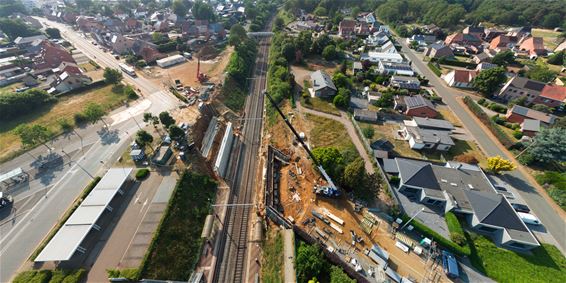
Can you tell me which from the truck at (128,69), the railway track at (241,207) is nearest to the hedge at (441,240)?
the railway track at (241,207)

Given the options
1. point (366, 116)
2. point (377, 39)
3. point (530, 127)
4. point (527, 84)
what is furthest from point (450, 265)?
point (377, 39)

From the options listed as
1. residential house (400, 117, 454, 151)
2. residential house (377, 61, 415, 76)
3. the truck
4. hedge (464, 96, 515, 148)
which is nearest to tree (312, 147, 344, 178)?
residential house (400, 117, 454, 151)

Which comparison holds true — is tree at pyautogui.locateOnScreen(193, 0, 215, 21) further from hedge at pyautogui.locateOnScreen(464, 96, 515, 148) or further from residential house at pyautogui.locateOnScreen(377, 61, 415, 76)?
hedge at pyautogui.locateOnScreen(464, 96, 515, 148)

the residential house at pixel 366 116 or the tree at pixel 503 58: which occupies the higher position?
the tree at pixel 503 58

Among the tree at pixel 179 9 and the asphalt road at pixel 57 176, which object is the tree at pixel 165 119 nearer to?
the asphalt road at pixel 57 176

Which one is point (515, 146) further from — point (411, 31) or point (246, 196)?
point (411, 31)

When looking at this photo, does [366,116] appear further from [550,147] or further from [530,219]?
[550,147]

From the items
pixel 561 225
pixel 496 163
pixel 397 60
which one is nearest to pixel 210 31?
pixel 397 60
